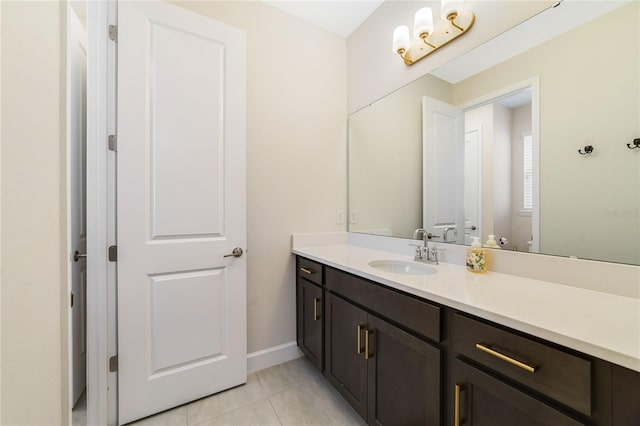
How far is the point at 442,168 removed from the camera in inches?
61.8

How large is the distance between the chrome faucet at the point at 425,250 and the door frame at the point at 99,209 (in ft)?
5.61

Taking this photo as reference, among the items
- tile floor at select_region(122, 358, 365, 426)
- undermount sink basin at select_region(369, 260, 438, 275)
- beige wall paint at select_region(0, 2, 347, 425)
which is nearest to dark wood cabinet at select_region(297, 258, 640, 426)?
tile floor at select_region(122, 358, 365, 426)

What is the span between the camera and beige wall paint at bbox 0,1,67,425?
0.45m

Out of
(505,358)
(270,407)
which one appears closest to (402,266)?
(505,358)

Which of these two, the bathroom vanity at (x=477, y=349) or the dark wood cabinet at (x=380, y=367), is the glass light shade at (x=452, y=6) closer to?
the bathroom vanity at (x=477, y=349)

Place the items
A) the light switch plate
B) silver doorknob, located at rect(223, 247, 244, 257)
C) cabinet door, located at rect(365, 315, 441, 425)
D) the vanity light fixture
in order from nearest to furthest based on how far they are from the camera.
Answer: cabinet door, located at rect(365, 315, 441, 425) < the vanity light fixture < silver doorknob, located at rect(223, 247, 244, 257) < the light switch plate

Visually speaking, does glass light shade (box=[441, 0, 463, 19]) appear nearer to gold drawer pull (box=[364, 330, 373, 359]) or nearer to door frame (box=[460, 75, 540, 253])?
door frame (box=[460, 75, 540, 253])

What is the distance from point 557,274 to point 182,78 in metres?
2.09

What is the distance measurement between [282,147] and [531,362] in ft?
5.76

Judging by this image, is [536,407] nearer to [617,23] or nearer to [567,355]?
[567,355]

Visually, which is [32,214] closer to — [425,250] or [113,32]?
[113,32]

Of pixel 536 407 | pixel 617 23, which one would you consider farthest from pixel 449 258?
pixel 617 23

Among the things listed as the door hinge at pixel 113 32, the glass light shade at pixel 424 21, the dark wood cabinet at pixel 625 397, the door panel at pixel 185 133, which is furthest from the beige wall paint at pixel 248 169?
the dark wood cabinet at pixel 625 397

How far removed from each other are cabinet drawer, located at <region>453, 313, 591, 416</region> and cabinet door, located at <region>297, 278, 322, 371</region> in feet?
3.16
